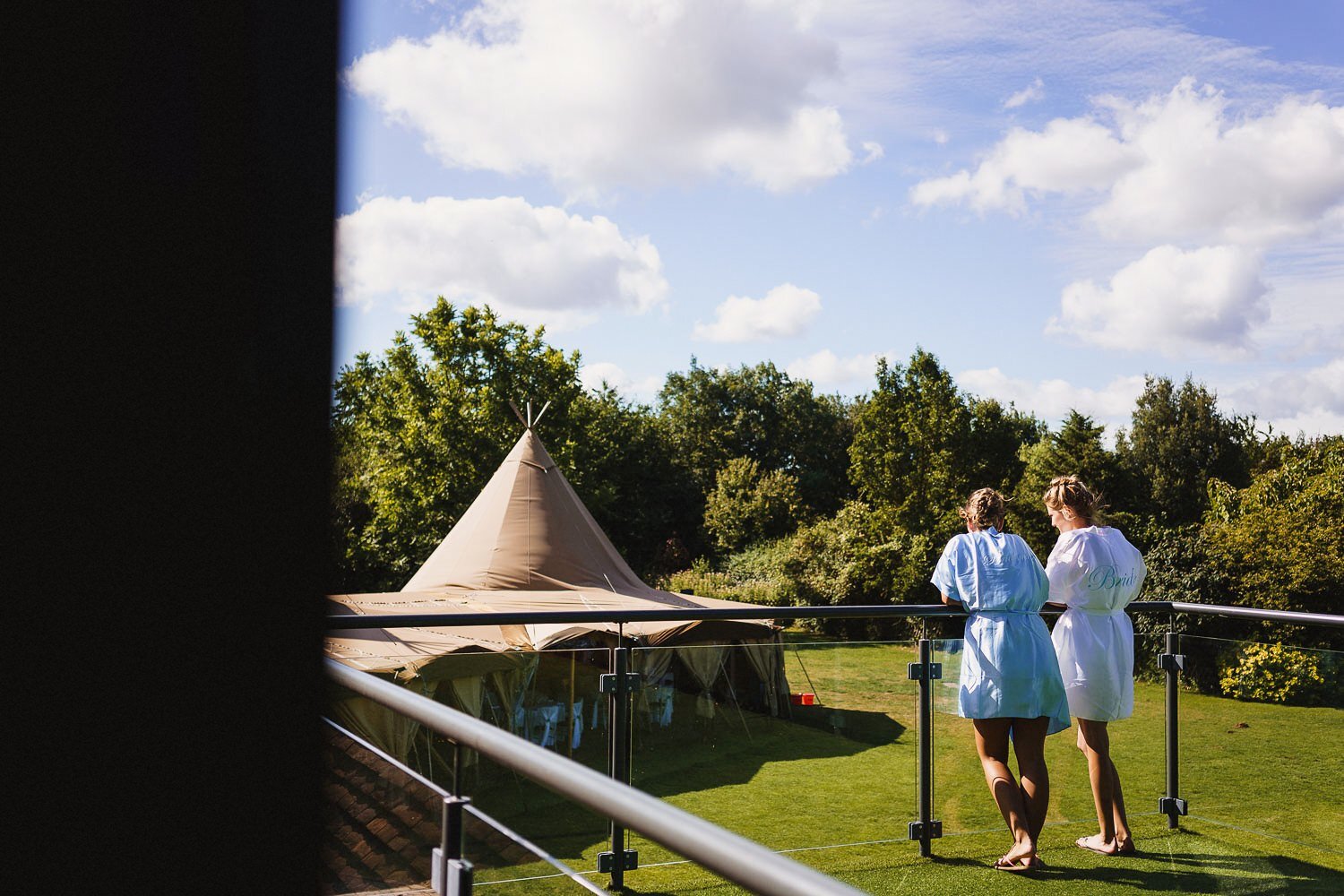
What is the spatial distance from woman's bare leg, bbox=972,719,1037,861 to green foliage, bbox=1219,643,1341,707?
140 cm

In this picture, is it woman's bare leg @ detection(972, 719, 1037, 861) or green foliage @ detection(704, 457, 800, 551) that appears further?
green foliage @ detection(704, 457, 800, 551)

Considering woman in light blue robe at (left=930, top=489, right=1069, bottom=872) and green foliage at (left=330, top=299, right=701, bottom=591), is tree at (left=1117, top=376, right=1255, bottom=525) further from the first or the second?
woman in light blue robe at (left=930, top=489, right=1069, bottom=872)

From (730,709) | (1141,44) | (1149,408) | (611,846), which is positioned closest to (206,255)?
(611,846)

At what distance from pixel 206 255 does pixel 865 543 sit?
2218cm

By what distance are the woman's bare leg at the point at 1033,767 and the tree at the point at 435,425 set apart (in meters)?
22.4

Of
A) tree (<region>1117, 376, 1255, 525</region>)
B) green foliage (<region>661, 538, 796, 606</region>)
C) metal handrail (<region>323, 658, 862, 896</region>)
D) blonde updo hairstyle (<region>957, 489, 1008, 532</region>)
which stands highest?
tree (<region>1117, 376, 1255, 525</region>)

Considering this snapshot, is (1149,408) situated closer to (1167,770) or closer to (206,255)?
(1167,770)

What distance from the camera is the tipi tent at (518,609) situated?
4.61m

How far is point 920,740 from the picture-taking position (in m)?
5.09

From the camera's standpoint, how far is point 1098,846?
16.5 ft

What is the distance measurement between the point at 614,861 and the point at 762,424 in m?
41.6

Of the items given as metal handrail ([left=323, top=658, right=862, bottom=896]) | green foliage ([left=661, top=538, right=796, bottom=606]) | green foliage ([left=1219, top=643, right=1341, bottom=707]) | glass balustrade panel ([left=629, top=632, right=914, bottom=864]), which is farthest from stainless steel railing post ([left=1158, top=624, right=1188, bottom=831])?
green foliage ([left=661, top=538, right=796, bottom=606])

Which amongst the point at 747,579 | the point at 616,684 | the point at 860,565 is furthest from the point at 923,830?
the point at 747,579

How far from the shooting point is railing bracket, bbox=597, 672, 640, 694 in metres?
4.72
